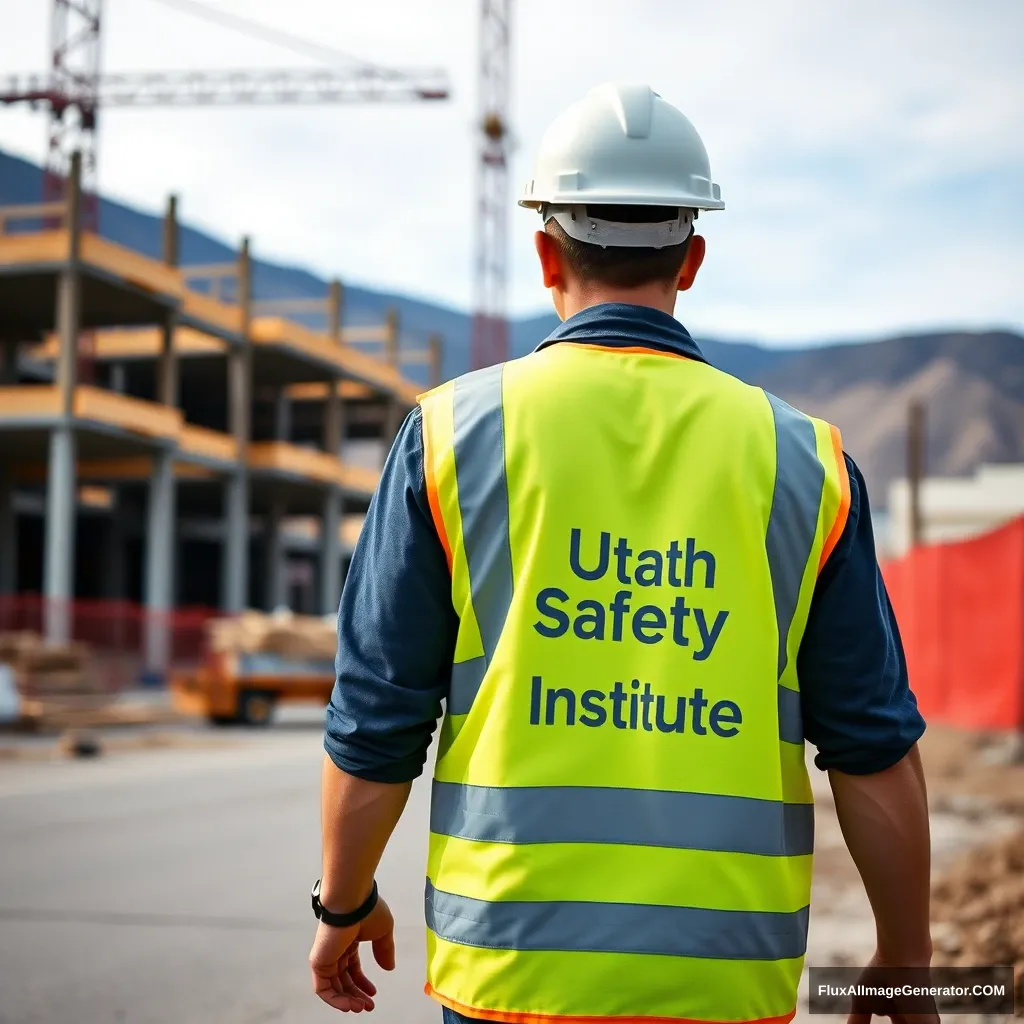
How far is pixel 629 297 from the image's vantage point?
80.2 inches

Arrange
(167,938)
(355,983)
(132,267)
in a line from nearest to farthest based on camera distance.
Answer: (355,983)
(167,938)
(132,267)

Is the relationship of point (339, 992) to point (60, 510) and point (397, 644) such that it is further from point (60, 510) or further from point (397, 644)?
point (60, 510)

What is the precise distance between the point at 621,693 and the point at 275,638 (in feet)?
75.6

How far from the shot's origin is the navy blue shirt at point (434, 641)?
6.24 feet

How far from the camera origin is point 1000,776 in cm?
1318

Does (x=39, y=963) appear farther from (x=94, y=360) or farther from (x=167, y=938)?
(x=94, y=360)

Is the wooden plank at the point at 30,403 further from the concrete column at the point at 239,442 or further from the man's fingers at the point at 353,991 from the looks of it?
the man's fingers at the point at 353,991

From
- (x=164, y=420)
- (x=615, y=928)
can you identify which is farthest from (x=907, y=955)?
(x=164, y=420)

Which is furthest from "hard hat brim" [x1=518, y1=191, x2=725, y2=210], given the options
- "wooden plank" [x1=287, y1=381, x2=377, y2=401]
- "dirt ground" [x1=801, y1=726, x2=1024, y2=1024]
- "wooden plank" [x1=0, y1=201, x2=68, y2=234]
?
"wooden plank" [x1=287, y1=381, x2=377, y2=401]

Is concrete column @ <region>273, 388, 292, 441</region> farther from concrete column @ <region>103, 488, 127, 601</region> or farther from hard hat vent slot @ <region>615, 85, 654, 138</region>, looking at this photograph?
hard hat vent slot @ <region>615, 85, 654, 138</region>

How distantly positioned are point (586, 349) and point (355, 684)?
57cm

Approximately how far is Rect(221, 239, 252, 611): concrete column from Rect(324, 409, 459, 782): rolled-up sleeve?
142 feet

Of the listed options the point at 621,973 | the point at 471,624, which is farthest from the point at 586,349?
the point at 621,973

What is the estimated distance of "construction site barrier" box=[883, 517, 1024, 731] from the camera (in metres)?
15.6
